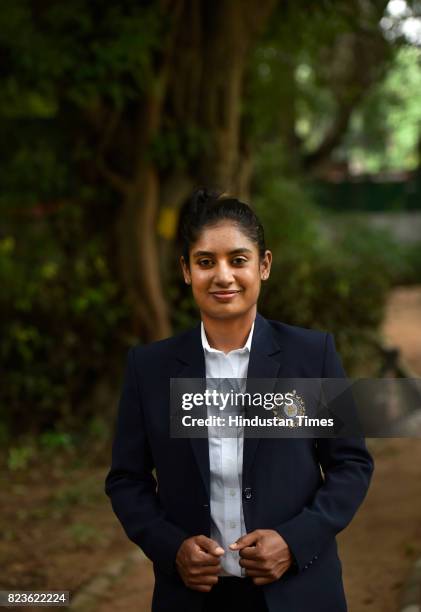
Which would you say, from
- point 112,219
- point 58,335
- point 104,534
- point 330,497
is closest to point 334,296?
point 112,219

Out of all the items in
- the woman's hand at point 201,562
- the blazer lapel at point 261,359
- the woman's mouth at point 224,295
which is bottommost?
the woman's hand at point 201,562

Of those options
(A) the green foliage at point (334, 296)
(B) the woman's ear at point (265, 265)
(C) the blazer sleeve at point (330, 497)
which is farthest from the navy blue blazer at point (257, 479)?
(A) the green foliage at point (334, 296)

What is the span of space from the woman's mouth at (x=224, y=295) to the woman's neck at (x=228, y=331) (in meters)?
0.07

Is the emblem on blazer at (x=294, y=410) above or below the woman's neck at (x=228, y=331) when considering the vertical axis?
below

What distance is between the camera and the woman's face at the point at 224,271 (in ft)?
6.54

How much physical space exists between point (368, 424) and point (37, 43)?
13.8 feet

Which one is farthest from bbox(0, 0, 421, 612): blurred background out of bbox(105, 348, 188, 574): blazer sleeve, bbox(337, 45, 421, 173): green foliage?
bbox(105, 348, 188, 574): blazer sleeve

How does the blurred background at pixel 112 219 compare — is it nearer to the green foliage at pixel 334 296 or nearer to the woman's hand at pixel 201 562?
the green foliage at pixel 334 296

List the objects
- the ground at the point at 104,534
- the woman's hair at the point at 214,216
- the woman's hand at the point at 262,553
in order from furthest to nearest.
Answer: the ground at the point at 104,534 → the woman's hair at the point at 214,216 → the woman's hand at the point at 262,553

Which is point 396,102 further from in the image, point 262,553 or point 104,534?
point 262,553

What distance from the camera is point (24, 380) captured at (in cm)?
739

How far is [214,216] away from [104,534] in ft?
13.4

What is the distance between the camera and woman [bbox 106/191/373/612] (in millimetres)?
1989

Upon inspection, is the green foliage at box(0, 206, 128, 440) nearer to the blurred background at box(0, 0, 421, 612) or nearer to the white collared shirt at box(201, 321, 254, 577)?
the blurred background at box(0, 0, 421, 612)
